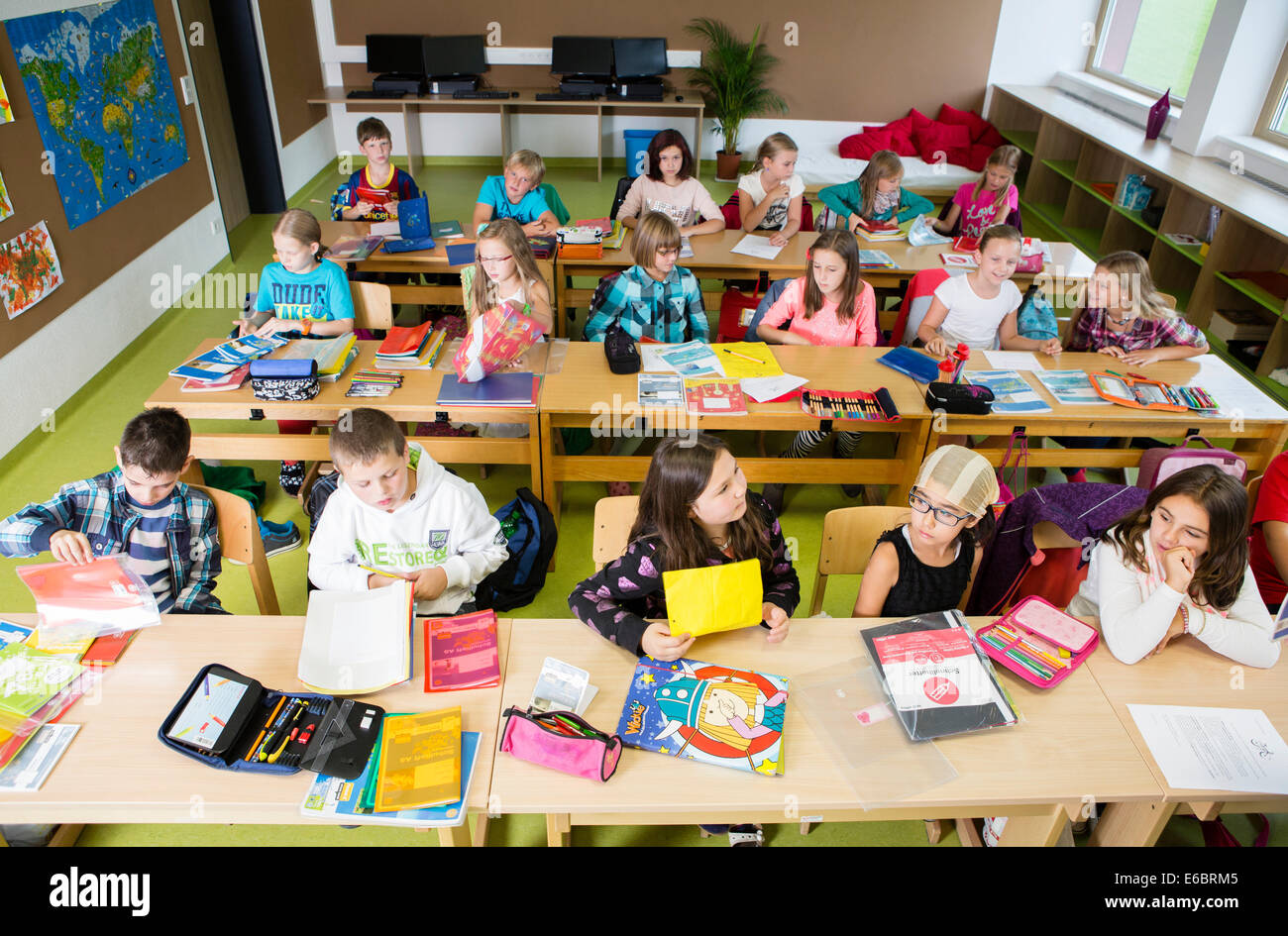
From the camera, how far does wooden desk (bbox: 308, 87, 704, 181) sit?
7.60 metres

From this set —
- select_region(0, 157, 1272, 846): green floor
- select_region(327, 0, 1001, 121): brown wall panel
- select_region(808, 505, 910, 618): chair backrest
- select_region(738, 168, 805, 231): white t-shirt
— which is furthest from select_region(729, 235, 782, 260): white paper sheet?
select_region(327, 0, 1001, 121): brown wall panel

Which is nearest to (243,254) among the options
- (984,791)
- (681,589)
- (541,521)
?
(541,521)

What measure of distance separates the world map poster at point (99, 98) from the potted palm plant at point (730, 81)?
474 cm

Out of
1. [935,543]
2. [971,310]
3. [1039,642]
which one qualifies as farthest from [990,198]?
[1039,642]

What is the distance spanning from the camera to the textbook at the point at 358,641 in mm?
1801

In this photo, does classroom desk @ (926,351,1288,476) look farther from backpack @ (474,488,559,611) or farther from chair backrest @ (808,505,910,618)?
backpack @ (474,488,559,611)

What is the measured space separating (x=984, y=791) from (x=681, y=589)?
723 millimetres

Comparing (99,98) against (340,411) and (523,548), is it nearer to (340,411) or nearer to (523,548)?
(340,411)

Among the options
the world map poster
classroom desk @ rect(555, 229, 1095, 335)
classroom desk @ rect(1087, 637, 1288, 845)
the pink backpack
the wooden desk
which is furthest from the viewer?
the wooden desk

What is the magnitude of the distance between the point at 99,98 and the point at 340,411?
9.73 feet

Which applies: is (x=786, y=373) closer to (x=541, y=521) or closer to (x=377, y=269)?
(x=541, y=521)

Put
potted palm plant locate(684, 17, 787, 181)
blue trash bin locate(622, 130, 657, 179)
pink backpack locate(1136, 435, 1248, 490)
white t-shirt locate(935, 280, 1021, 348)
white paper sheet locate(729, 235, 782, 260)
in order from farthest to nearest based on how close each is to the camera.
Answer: blue trash bin locate(622, 130, 657, 179) → potted palm plant locate(684, 17, 787, 181) → white paper sheet locate(729, 235, 782, 260) → white t-shirt locate(935, 280, 1021, 348) → pink backpack locate(1136, 435, 1248, 490)

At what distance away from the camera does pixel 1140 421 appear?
10.00 ft

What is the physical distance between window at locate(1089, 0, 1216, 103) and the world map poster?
699 centimetres
